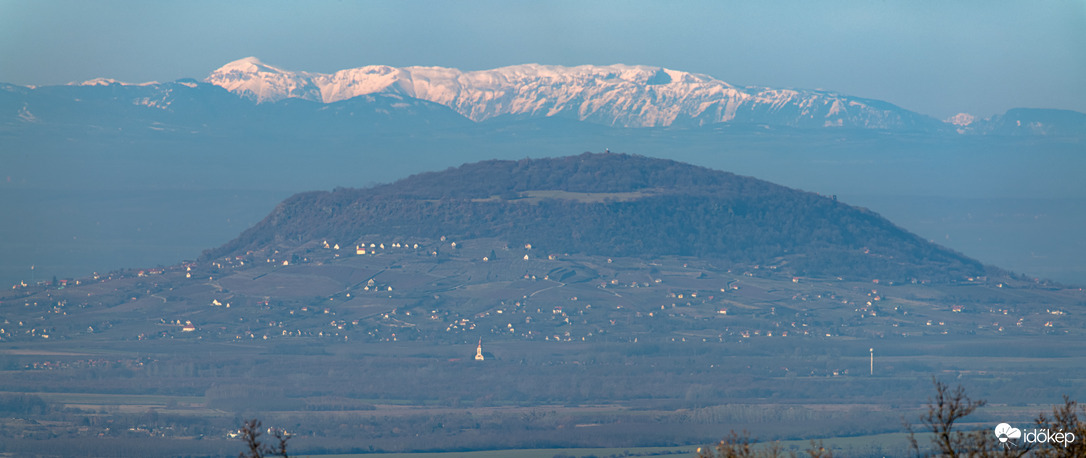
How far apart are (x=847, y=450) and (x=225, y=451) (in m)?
56.7

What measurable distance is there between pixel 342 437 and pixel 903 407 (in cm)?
6427

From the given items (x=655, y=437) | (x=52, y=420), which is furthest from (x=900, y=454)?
(x=52, y=420)

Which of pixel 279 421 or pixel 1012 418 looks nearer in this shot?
pixel 1012 418

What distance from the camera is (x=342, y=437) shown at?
16825 centimetres

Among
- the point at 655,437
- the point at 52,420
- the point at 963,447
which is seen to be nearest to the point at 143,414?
the point at 52,420

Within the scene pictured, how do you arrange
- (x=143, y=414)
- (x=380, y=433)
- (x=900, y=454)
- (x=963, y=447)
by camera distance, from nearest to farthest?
(x=963, y=447) < (x=900, y=454) < (x=380, y=433) < (x=143, y=414)

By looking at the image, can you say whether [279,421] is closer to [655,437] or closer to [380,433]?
[380,433]

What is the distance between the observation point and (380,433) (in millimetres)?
170625

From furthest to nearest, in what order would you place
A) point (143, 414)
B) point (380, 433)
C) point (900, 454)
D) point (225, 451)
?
1. point (143, 414)
2. point (380, 433)
3. point (225, 451)
4. point (900, 454)

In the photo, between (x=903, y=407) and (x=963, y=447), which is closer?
(x=963, y=447)

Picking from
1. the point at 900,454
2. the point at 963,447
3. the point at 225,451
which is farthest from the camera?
the point at 225,451

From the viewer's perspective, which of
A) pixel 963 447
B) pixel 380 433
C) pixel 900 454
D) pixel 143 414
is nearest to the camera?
pixel 963 447

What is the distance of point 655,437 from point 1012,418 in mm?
36853

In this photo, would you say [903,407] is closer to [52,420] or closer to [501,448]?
[501,448]
